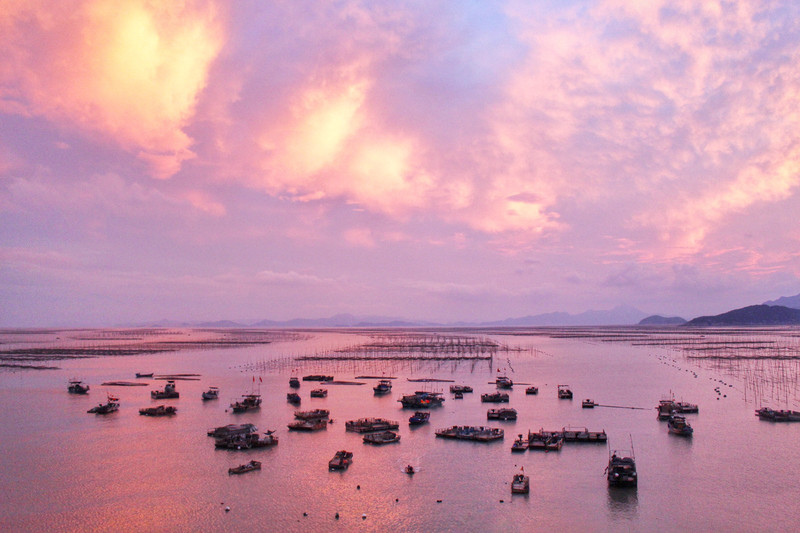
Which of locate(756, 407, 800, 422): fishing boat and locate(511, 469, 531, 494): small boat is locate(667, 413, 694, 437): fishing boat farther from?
locate(511, 469, 531, 494): small boat

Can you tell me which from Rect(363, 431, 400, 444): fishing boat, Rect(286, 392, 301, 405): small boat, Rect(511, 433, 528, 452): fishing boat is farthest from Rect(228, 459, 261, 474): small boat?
Rect(286, 392, 301, 405): small boat

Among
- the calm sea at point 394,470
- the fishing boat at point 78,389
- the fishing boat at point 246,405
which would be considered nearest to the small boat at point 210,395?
the calm sea at point 394,470

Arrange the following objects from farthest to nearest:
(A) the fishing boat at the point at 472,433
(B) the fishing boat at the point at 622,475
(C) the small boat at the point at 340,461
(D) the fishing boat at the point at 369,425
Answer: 1. (D) the fishing boat at the point at 369,425
2. (A) the fishing boat at the point at 472,433
3. (C) the small boat at the point at 340,461
4. (B) the fishing boat at the point at 622,475

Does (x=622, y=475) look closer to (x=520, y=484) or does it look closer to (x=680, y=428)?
(x=520, y=484)

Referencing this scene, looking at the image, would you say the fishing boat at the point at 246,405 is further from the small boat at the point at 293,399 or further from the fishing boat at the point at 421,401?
the fishing boat at the point at 421,401

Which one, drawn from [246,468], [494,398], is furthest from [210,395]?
[494,398]

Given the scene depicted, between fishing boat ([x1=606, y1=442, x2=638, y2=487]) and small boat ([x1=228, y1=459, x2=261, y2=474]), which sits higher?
fishing boat ([x1=606, y1=442, x2=638, y2=487])
